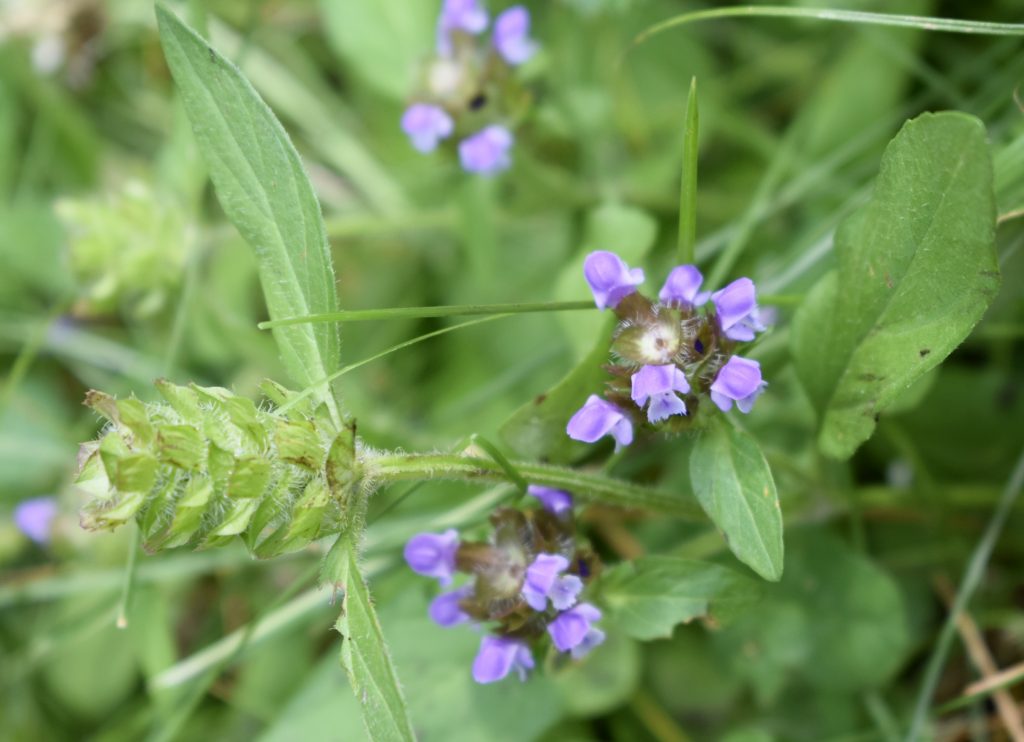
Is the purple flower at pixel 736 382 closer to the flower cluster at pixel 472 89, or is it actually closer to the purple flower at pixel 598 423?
the purple flower at pixel 598 423

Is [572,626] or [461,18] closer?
[572,626]

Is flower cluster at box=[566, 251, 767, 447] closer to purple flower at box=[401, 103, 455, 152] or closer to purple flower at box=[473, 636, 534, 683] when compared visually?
purple flower at box=[473, 636, 534, 683]

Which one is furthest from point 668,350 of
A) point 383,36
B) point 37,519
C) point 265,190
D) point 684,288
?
point 37,519

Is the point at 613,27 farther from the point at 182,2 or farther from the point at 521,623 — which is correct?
the point at 521,623

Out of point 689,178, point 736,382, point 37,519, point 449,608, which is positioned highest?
point 689,178

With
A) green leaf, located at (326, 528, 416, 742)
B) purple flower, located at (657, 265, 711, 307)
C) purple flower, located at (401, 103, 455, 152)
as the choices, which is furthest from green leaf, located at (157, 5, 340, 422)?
purple flower, located at (401, 103, 455, 152)

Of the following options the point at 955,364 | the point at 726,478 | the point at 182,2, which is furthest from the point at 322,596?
the point at 955,364

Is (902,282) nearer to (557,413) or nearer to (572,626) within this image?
(557,413)
